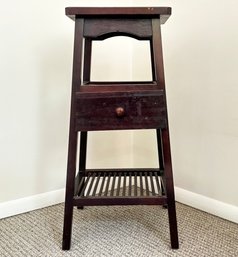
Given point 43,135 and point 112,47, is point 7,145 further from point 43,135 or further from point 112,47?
point 112,47

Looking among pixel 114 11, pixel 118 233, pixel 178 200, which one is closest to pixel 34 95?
pixel 114 11

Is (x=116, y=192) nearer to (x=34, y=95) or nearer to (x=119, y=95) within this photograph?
(x=119, y=95)

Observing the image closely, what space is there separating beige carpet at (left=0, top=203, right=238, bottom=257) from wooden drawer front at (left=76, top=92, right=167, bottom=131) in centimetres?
41

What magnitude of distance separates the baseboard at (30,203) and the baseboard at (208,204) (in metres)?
0.56

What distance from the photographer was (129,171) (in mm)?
1299

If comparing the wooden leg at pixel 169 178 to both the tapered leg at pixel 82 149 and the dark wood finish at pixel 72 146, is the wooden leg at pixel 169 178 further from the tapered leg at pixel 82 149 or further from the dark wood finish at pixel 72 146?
the tapered leg at pixel 82 149

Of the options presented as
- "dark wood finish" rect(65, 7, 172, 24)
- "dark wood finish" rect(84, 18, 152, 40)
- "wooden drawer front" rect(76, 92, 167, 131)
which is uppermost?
"dark wood finish" rect(65, 7, 172, 24)

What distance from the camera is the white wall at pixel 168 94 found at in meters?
1.19

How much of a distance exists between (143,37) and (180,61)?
41cm

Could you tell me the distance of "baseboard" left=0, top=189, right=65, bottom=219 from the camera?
1249mm

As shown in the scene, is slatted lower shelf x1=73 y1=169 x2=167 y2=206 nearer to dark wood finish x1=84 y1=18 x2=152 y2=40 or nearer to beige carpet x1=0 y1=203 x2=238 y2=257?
beige carpet x1=0 y1=203 x2=238 y2=257

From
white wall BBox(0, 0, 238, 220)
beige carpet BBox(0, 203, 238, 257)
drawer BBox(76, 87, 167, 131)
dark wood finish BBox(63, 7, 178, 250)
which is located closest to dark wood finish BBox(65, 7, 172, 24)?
dark wood finish BBox(63, 7, 178, 250)

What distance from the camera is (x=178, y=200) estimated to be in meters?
1.42

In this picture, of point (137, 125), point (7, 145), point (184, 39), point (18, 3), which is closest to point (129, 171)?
point (137, 125)
